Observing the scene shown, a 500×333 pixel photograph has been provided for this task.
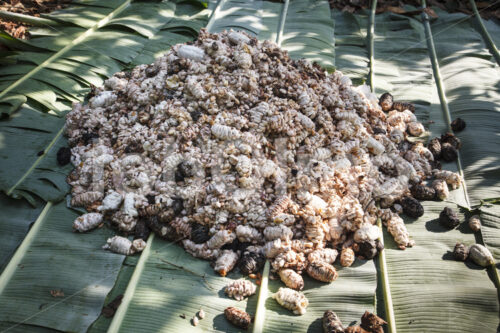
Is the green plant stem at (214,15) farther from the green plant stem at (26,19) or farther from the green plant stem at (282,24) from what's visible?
the green plant stem at (26,19)

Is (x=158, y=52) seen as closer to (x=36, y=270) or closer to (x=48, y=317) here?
(x=36, y=270)

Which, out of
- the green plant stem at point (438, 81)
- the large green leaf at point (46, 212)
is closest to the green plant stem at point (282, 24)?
the large green leaf at point (46, 212)

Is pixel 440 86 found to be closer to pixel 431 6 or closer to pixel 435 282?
pixel 431 6

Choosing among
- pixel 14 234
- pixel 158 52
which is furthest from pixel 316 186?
pixel 158 52

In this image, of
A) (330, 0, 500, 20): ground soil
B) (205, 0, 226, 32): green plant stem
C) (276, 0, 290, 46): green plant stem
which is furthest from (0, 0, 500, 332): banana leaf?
(330, 0, 500, 20): ground soil

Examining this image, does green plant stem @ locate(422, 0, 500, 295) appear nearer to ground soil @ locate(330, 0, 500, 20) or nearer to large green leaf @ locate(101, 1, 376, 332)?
ground soil @ locate(330, 0, 500, 20)
